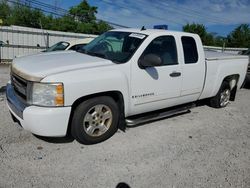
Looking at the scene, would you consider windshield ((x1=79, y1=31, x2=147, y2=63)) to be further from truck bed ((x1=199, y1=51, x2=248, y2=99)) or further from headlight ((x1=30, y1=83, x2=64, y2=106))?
truck bed ((x1=199, y1=51, x2=248, y2=99))

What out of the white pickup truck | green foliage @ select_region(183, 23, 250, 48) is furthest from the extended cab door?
green foliage @ select_region(183, 23, 250, 48)

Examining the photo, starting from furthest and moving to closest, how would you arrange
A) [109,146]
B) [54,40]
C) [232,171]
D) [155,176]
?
[54,40]
[109,146]
[232,171]
[155,176]

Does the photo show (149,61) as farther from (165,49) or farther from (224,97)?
(224,97)

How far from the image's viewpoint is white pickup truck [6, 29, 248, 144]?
11.3 feet

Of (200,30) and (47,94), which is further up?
(200,30)

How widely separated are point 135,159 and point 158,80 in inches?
58.8

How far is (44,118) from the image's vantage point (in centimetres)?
338

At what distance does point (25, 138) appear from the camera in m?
4.04

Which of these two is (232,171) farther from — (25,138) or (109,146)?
(25,138)

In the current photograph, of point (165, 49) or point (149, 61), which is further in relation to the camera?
point (165, 49)

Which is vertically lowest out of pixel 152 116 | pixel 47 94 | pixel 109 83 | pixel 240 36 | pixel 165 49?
pixel 152 116

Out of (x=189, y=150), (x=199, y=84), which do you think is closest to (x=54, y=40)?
(x=199, y=84)

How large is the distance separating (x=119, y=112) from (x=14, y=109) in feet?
5.27

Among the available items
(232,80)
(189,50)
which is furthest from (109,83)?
(232,80)
